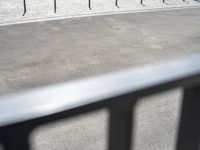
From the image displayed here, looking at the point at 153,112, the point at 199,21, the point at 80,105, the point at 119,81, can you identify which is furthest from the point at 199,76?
the point at 199,21

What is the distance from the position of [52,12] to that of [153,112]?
8.42 m

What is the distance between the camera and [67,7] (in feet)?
46.1

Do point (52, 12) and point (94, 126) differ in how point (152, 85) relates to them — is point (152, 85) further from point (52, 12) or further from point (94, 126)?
point (52, 12)

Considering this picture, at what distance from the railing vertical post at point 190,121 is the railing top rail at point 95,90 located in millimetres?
85

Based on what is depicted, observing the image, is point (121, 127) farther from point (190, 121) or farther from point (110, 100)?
point (190, 121)

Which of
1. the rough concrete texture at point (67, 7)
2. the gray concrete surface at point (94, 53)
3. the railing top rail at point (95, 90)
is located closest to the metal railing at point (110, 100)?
the railing top rail at point (95, 90)

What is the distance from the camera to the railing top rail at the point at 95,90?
3.20 ft

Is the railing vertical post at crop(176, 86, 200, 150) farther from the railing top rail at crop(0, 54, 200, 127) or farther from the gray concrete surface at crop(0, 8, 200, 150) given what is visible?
the gray concrete surface at crop(0, 8, 200, 150)

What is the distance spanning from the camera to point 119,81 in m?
1.17

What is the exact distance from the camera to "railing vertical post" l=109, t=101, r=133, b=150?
3.94 feet

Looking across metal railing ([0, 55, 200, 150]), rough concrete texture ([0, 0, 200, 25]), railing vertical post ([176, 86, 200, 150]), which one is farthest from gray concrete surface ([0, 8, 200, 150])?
metal railing ([0, 55, 200, 150])

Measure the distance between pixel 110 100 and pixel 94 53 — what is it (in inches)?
306

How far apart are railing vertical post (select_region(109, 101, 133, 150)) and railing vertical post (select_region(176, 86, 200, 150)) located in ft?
0.97

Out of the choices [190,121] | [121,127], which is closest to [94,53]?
[190,121]
